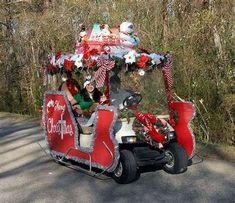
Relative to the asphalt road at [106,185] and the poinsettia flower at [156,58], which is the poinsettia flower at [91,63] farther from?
the asphalt road at [106,185]

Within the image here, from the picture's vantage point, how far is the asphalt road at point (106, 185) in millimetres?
7004

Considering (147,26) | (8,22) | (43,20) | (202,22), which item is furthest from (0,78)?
(202,22)

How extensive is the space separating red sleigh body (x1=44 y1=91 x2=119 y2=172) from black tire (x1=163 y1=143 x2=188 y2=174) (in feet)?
3.85

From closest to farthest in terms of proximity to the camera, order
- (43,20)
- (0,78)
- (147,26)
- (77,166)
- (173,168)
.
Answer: (173,168) → (77,166) → (147,26) → (43,20) → (0,78)

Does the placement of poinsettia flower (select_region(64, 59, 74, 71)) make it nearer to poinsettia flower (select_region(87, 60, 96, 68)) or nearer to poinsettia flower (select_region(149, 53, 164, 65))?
poinsettia flower (select_region(87, 60, 96, 68))

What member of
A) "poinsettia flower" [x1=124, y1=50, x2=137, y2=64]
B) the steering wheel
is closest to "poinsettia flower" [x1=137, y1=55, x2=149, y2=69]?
"poinsettia flower" [x1=124, y1=50, x2=137, y2=64]

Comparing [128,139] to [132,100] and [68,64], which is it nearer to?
[132,100]

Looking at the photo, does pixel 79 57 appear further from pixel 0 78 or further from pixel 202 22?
pixel 0 78

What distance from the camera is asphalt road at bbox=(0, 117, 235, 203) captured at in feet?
23.0

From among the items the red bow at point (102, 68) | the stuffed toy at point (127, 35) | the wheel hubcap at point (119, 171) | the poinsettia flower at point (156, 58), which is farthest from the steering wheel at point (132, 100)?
the stuffed toy at point (127, 35)

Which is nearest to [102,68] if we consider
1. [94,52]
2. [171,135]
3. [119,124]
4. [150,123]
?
[94,52]

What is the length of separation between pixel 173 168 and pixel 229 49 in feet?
18.2

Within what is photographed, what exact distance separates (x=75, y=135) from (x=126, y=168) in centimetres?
123

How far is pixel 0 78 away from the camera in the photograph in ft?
79.6
